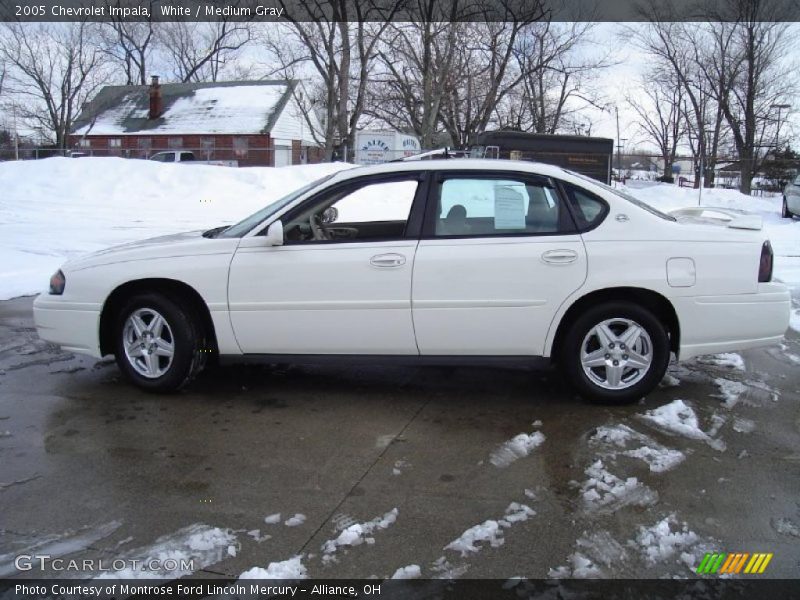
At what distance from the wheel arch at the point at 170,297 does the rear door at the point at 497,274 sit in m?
1.45

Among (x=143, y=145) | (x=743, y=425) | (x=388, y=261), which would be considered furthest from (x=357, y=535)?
(x=143, y=145)

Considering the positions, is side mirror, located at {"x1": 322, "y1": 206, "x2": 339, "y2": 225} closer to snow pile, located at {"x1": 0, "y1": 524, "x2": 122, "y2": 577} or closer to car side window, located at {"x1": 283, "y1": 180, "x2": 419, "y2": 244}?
car side window, located at {"x1": 283, "y1": 180, "x2": 419, "y2": 244}

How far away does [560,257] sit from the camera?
435 cm

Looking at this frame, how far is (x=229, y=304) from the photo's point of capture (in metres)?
4.53

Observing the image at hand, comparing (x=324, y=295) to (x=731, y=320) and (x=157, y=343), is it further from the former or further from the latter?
(x=731, y=320)

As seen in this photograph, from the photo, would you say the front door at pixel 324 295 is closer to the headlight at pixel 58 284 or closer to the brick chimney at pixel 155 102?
the headlight at pixel 58 284

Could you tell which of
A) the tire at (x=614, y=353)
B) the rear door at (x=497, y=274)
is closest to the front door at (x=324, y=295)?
the rear door at (x=497, y=274)

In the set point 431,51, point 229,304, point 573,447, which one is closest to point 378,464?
point 573,447

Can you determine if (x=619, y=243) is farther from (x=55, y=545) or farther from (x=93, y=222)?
(x=93, y=222)

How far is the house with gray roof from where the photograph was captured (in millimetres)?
39031

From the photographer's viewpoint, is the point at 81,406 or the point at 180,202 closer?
the point at 81,406

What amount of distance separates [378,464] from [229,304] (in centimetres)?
155

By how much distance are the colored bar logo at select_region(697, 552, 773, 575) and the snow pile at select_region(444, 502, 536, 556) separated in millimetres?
749

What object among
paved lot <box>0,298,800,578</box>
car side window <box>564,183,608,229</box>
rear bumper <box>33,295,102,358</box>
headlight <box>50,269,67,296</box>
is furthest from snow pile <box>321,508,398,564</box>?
headlight <box>50,269,67,296</box>
